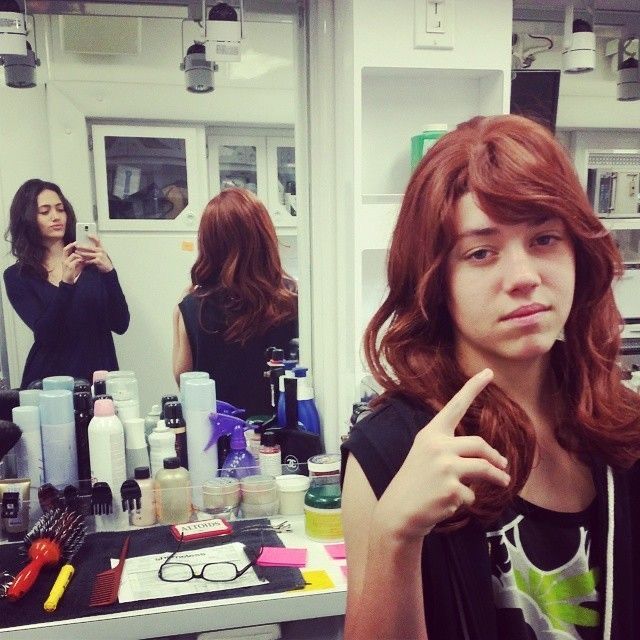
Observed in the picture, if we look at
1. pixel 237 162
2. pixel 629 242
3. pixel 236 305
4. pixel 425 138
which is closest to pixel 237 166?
pixel 237 162

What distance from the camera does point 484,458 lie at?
0.62 meters

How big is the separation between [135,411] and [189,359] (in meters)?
0.19

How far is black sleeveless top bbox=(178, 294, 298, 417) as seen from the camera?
63.6 inches

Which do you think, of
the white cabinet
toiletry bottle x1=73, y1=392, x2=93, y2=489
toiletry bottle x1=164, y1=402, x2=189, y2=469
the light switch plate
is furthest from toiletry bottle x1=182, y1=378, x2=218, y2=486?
the light switch plate

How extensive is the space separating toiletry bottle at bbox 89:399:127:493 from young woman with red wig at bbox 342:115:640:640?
0.80m

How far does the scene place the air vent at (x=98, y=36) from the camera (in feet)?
4.76

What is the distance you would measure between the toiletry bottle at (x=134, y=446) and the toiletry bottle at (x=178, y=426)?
0.22 ft

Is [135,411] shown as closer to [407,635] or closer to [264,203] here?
[264,203]

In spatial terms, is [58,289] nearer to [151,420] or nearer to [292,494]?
[151,420]

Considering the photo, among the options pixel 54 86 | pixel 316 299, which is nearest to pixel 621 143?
pixel 316 299

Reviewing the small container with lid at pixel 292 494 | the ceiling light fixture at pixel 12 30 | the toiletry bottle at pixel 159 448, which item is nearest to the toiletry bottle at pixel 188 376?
the toiletry bottle at pixel 159 448

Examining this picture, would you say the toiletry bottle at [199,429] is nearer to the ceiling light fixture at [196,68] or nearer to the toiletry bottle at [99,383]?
the toiletry bottle at [99,383]

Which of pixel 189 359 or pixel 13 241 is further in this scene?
pixel 189 359

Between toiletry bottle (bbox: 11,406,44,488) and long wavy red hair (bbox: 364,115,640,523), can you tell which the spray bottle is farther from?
long wavy red hair (bbox: 364,115,640,523)
